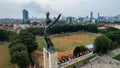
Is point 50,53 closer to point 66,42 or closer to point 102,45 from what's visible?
point 102,45

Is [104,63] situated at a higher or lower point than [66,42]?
lower

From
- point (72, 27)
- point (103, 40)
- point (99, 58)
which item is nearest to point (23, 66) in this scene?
point (99, 58)

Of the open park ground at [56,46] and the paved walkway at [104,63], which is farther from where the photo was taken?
the open park ground at [56,46]

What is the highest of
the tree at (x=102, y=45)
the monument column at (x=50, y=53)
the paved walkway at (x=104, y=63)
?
the monument column at (x=50, y=53)

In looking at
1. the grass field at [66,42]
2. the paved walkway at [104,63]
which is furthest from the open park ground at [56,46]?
the paved walkway at [104,63]

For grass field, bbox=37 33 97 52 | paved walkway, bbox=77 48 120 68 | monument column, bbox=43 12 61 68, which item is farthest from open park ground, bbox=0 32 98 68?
monument column, bbox=43 12 61 68

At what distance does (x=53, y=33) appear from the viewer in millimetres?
50656

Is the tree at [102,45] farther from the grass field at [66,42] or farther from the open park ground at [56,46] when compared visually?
the grass field at [66,42]

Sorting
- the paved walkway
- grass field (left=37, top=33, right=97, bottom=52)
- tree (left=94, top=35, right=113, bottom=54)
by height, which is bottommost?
the paved walkway

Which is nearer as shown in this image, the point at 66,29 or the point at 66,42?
the point at 66,42

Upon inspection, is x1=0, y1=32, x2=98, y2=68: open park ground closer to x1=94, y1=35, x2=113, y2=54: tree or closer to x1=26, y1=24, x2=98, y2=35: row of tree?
x1=94, y1=35, x2=113, y2=54: tree

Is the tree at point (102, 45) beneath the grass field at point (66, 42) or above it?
above

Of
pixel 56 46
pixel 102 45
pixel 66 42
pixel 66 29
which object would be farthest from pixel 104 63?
pixel 66 29

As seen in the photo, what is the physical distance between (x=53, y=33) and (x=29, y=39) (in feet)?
81.2
